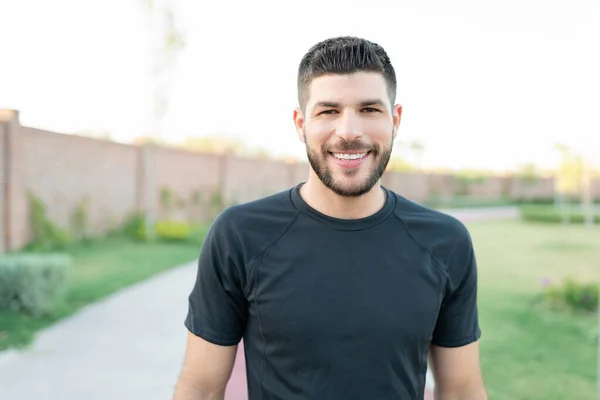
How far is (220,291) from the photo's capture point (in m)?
1.57

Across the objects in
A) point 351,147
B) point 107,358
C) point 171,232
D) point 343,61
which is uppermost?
point 343,61

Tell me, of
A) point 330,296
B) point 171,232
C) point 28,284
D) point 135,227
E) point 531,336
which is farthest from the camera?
point 135,227

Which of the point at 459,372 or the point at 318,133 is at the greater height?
the point at 318,133

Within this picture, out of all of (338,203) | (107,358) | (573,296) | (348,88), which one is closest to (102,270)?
(107,358)

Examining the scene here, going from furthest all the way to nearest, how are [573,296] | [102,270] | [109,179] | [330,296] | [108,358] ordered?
[109,179]
[102,270]
[573,296]
[108,358]
[330,296]

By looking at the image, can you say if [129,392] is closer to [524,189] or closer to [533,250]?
[533,250]

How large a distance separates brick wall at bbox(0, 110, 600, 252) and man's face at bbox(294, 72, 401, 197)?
434 inches

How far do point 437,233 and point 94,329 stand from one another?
5.64m

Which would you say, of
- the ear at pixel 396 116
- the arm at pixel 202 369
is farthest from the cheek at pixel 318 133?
the arm at pixel 202 369

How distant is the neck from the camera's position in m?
1.64

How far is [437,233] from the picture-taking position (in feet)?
5.50

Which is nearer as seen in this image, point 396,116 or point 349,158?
point 349,158

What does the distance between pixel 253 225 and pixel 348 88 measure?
1.44 feet

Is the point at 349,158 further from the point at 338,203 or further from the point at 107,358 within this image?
the point at 107,358
